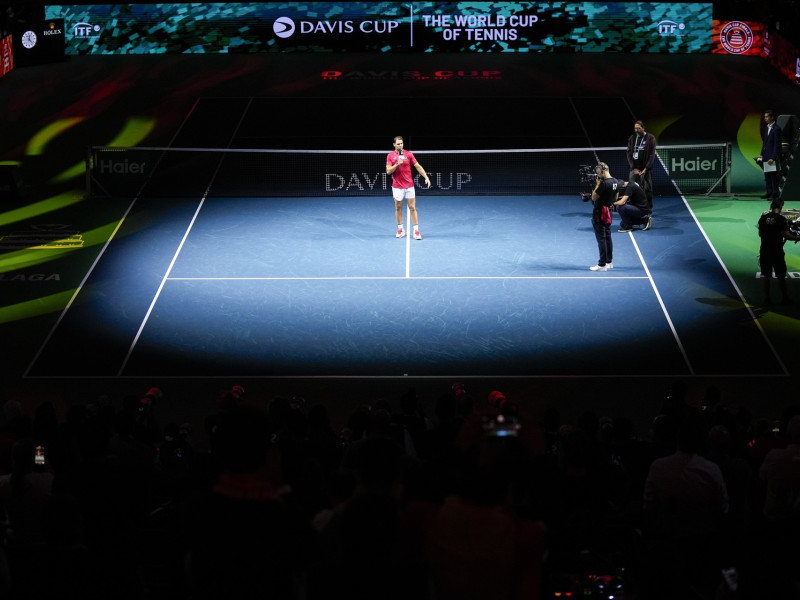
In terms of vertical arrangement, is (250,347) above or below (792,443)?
below

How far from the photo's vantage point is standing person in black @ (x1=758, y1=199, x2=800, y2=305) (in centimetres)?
1791

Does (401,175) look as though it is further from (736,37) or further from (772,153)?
(736,37)

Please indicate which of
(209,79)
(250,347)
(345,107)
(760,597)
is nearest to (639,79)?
(345,107)

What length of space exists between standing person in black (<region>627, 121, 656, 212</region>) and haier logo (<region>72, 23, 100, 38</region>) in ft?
61.5

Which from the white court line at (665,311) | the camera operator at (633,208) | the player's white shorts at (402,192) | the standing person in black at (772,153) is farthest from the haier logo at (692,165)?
the player's white shorts at (402,192)

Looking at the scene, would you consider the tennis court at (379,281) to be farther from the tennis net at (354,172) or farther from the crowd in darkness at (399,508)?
the crowd in darkness at (399,508)

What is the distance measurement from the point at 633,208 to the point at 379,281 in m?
5.37

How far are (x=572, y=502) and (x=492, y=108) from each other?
75.3ft

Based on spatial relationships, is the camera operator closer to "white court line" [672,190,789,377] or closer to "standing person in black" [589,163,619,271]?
"white court line" [672,190,789,377]

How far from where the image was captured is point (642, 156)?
22.3m

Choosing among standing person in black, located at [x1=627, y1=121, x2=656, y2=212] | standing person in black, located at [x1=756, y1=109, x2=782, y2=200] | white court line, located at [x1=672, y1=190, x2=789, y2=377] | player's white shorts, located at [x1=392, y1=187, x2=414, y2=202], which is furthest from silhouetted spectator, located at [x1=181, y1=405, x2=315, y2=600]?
standing person in black, located at [x1=756, y1=109, x2=782, y2=200]

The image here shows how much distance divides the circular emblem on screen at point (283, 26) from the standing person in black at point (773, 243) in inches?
787

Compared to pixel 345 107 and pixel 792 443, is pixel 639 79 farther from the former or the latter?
pixel 792 443

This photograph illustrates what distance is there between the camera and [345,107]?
3056 cm
